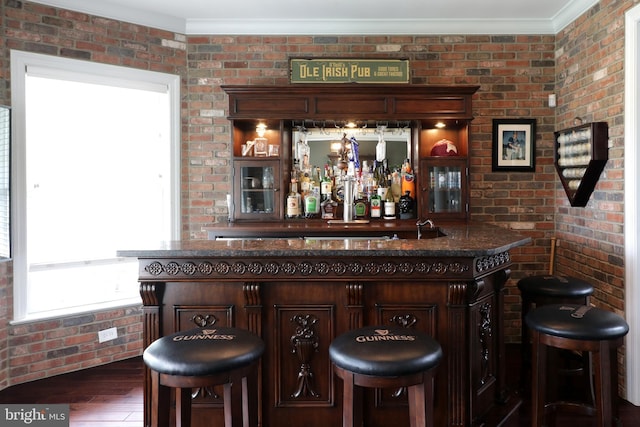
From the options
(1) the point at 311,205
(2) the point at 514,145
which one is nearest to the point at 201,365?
(1) the point at 311,205

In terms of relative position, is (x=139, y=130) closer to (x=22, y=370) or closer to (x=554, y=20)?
(x=22, y=370)

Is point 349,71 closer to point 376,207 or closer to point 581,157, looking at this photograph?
point 376,207

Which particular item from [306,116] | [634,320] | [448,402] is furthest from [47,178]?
[634,320]

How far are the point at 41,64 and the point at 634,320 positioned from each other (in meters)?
4.60

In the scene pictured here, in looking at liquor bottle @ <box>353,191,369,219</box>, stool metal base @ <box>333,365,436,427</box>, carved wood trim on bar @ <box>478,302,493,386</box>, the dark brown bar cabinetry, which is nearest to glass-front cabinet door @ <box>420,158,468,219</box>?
the dark brown bar cabinetry

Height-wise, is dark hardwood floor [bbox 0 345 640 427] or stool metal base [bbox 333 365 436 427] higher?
stool metal base [bbox 333 365 436 427]

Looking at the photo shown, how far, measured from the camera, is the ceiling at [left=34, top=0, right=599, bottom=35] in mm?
3689

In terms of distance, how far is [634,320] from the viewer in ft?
9.52

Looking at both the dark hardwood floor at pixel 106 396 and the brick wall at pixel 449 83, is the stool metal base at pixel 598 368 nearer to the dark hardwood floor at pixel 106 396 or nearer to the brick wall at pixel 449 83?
the dark hardwood floor at pixel 106 396

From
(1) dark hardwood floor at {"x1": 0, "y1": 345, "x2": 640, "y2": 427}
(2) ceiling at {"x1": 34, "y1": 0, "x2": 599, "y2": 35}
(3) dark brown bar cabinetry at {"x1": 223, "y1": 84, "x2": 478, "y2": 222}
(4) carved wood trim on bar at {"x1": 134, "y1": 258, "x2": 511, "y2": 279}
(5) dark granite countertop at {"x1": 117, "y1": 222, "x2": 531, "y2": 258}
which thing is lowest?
(1) dark hardwood floor at {"x1": 0, "y1": 345, "x2": 640, "y2": 427}

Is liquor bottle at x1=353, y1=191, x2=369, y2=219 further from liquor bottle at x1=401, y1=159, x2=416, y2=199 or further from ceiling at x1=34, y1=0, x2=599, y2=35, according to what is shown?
ceiling at x1=34, y1=0, x2=599, y2=35

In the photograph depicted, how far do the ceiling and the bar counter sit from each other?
96.2 inches

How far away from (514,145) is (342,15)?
1.96m

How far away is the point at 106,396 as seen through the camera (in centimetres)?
298
